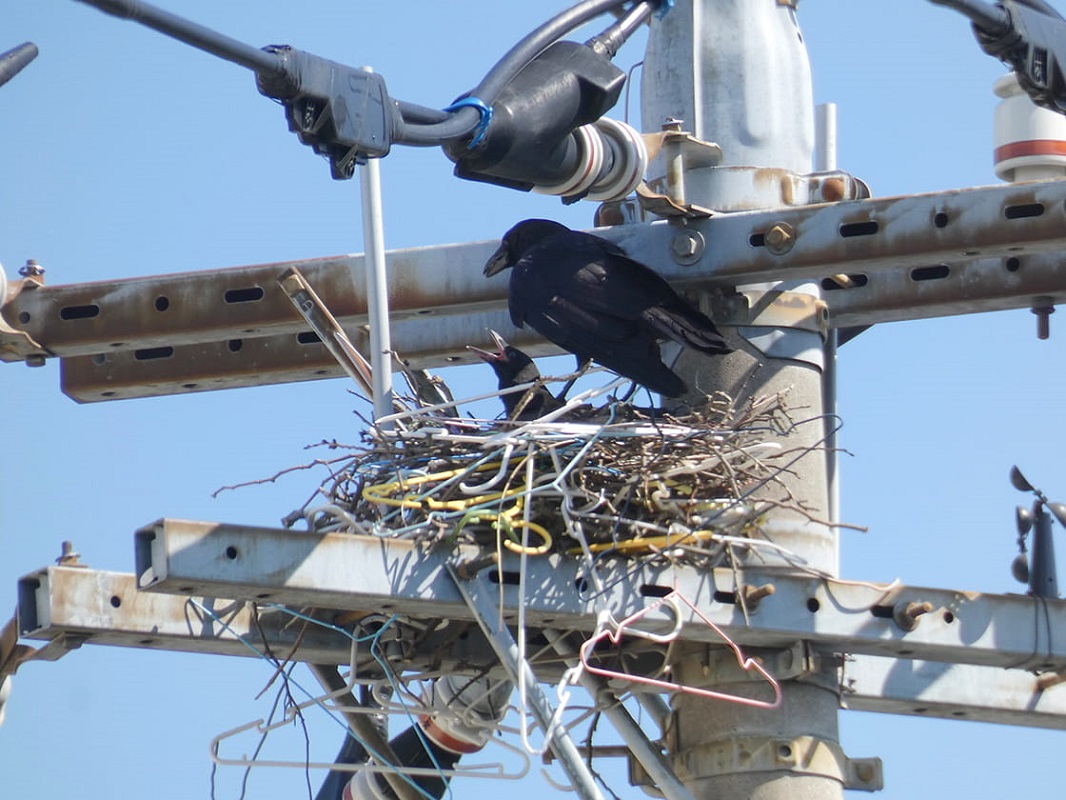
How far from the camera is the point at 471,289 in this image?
10.6m

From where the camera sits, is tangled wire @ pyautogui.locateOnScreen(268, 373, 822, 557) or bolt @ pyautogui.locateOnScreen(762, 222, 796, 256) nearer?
tangled wire @ pyautogui.locateOnScreen(268, 373, 822, 557)

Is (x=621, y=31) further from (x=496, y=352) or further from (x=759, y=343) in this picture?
(x=496, y=352)

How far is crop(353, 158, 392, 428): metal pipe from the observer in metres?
9.91

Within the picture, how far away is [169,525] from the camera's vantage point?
8250mm

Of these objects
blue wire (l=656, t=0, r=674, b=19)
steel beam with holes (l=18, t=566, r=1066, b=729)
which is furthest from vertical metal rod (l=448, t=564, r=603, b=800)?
blue wire (l=656, t=0, r=674, b=19)

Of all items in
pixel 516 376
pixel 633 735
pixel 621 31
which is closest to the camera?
pixel 633 735

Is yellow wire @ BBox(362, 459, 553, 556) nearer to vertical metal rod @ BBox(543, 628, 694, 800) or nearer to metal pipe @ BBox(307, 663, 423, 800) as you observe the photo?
vertical metal rod @ BBox(543, 628, 694, 800)

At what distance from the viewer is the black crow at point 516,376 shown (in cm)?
1084

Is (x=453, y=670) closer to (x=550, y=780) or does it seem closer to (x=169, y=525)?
(x=550, y=780)

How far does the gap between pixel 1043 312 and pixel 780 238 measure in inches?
44.2

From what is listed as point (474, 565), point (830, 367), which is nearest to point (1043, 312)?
point (830, 367)

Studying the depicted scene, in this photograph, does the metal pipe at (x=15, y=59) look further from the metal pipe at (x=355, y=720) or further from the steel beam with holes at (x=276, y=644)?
the metal pipe at (x=355, y=720)

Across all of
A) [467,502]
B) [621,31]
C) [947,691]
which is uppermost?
[621,31]

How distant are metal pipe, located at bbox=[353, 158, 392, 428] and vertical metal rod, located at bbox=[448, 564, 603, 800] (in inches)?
46.4
